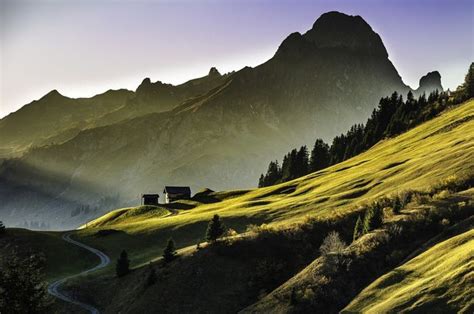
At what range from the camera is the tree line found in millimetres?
137000

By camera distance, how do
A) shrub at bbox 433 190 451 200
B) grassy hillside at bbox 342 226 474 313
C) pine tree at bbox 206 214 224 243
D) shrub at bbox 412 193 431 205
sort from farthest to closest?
pine tree at bbox 206 214 224 243
shrub at bbox 412 193 431 205
shrub at bbox 433 190 451 200
grassy hillside at bbox 342 226 474 313

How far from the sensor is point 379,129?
500 feet

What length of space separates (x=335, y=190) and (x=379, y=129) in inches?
3255

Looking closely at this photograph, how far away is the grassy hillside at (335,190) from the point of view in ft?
207

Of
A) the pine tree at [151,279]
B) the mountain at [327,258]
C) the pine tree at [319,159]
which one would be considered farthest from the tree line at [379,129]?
the pine tree at [151,279]

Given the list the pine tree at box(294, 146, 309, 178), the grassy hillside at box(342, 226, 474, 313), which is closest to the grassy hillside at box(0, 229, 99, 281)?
the grassy hillside at box(342, 226, 474, 313)

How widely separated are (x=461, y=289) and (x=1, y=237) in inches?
3065

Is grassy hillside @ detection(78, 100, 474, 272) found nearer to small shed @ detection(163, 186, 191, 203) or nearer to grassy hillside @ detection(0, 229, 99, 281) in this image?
grassy hillside @ detection(0, 229, 99, 281)

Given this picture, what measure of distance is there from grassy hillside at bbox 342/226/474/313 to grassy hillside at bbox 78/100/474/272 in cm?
1816

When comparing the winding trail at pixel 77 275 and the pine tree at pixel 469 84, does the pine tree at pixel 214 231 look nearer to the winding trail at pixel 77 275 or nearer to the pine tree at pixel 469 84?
the winding trail at pixel 77 275

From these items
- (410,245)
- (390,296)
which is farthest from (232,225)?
(390,296)

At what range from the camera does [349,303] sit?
33.7m

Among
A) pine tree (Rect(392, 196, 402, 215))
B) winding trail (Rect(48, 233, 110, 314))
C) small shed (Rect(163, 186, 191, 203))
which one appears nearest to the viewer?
pine tree (Rect(392, 196, 402, 215))

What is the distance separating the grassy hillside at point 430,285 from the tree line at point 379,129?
107m
